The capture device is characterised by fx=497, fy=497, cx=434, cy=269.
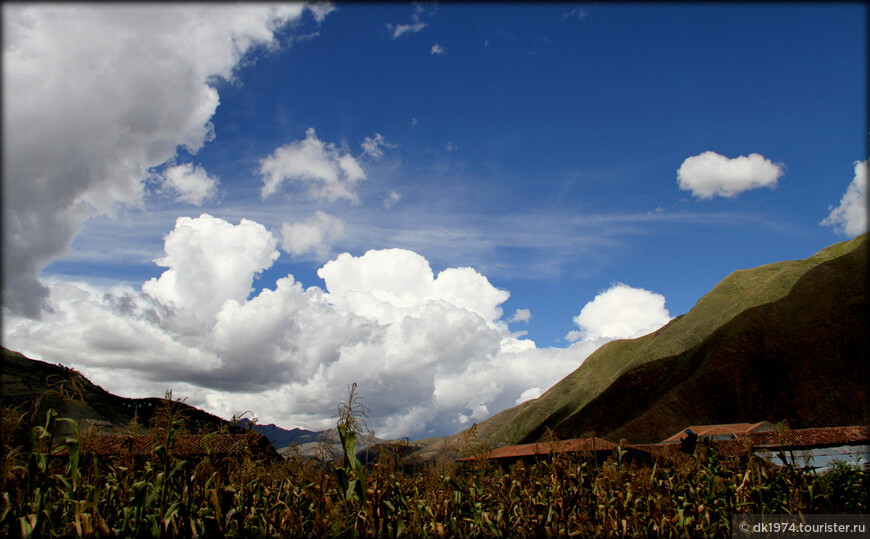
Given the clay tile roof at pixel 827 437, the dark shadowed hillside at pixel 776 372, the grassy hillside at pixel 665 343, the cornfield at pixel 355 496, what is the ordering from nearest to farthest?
the cornfield at pixel 355 496, the clay tile roof at pixel 827 437, the dark shadowed hillside at pixel 776 372, the grassy hillside at pixel 665 343

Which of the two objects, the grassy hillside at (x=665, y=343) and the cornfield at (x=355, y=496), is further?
the grassy hillside at (x=665, y=343)

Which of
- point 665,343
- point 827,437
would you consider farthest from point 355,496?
point 665,343

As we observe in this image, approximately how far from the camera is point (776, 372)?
8025 centimetres

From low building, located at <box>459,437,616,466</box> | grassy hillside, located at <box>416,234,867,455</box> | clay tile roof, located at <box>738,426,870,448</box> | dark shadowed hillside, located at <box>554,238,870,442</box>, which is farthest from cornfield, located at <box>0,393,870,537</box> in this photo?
grassy hillside, located at <box>416,234,867,455</box>

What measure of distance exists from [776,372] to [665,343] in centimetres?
2274

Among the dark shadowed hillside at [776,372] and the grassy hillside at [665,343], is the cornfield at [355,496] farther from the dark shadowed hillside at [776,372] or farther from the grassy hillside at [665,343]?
the grassy hillside at [665,343]

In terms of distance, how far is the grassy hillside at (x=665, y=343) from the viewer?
92812mm

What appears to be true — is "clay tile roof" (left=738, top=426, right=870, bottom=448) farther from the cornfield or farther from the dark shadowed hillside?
the dark shadowed hillside

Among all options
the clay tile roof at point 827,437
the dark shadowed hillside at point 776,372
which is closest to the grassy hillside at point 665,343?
the dark shadowed hillside at point 776,372

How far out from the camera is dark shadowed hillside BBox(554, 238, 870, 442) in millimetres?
72938

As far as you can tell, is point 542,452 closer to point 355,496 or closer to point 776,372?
point 355,496

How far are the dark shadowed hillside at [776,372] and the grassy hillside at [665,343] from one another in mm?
3505

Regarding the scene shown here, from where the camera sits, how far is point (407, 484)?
718 centimetres

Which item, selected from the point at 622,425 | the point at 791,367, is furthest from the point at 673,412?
the point at 791,367
